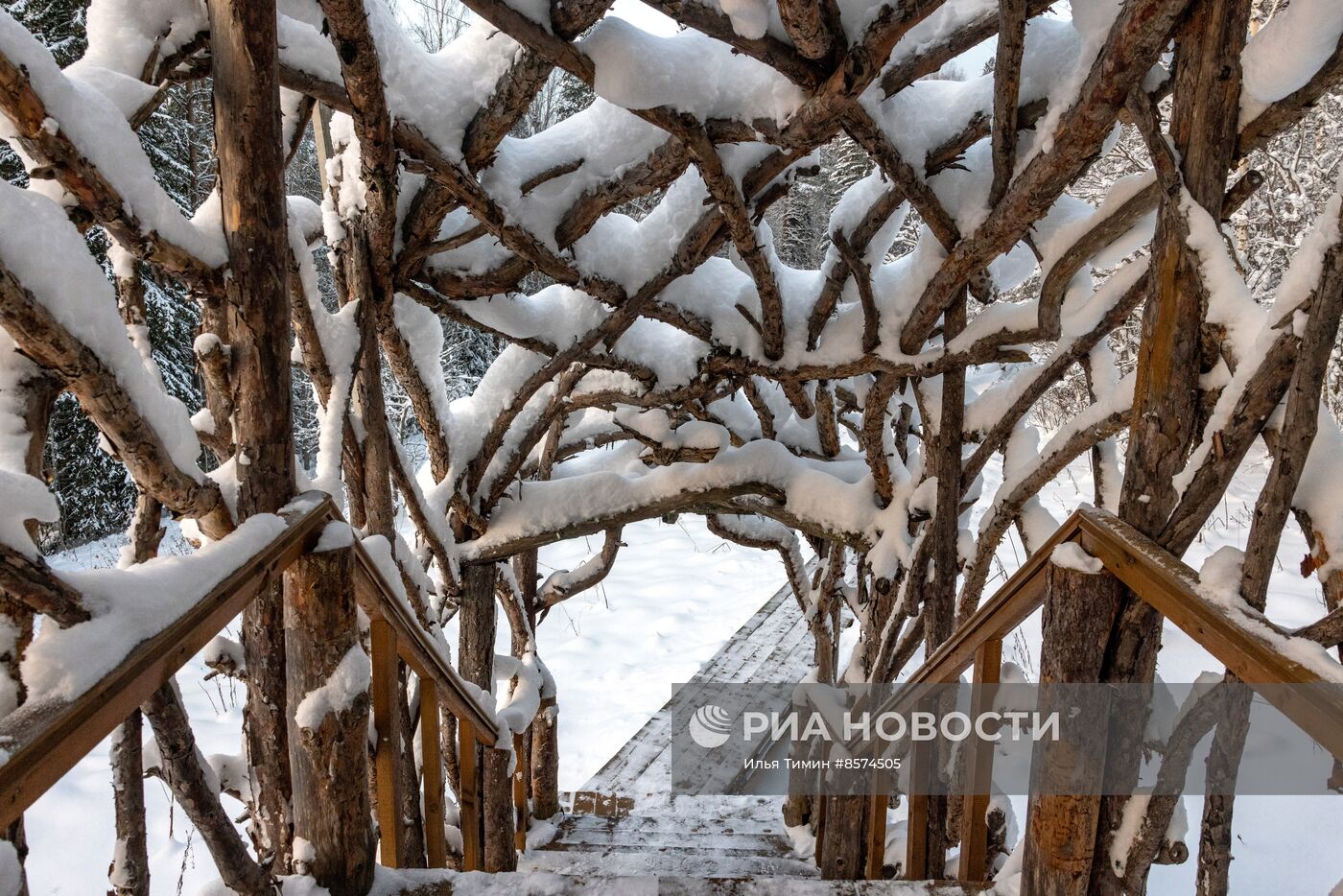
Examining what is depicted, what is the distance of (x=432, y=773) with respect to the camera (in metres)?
1.97

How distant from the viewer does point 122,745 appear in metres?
1.66

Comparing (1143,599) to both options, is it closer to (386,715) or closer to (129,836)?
(386,715)

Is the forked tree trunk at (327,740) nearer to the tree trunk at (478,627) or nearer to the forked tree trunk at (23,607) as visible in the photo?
the forked tree trunk at (23,607)

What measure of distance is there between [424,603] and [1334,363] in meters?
7.43

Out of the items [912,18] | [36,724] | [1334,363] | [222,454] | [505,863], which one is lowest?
[505,863]

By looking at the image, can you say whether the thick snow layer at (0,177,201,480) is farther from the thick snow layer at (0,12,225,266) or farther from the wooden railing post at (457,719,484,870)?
the wooden railing post at (457,719,484,870)

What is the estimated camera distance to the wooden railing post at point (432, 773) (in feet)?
6.46

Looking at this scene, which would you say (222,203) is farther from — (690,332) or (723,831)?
(723,831)

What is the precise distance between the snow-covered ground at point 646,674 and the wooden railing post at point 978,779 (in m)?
2.39

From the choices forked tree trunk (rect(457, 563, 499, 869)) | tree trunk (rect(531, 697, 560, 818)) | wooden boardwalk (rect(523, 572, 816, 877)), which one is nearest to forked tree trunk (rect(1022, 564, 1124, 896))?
wooden boardwalk (rect(523, 572, 816, 877))

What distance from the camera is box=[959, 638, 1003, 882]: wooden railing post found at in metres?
1.81

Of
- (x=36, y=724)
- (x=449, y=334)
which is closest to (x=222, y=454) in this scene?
(x=36, y=724)

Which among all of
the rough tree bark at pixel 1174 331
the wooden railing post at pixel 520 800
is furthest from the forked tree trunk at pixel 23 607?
the wooden railing post at pixel 520 800

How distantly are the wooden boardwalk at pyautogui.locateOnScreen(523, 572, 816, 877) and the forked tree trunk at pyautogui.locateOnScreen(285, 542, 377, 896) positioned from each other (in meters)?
2.11
